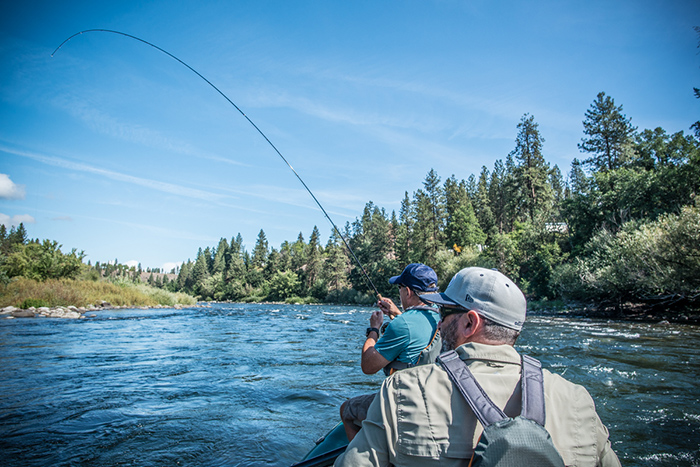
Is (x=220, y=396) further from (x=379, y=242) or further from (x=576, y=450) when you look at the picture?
(x=379, y=242)

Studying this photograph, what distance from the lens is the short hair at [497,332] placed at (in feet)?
5.90

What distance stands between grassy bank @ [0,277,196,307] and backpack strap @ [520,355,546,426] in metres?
27.1

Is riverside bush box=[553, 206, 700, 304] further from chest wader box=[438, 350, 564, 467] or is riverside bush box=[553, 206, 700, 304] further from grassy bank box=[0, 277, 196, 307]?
grassy bank box=[0, 277, 196, 307]

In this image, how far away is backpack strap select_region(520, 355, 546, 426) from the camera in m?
1.41

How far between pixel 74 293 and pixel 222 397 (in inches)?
917

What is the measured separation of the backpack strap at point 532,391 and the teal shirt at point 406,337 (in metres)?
1.56

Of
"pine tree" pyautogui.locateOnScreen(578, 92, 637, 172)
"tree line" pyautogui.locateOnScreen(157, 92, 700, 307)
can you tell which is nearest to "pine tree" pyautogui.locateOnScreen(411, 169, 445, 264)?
"tree line" pyautogui.locateOnScreen(157, 92, 700, 307)

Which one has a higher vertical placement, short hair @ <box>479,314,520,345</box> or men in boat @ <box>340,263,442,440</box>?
short hair @ <box>479,314,520,345</box>

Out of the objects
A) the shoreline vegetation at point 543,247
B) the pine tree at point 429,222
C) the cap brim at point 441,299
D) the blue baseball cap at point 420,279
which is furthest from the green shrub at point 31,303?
the pine tree at point 429,222

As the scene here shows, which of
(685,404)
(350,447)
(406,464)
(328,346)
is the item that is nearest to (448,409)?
(406,464)

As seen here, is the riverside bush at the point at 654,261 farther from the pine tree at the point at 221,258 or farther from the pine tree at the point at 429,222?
the pine tree at the point at 221,258

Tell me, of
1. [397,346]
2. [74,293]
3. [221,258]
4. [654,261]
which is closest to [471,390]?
[397,346]

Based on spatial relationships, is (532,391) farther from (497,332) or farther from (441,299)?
(441,299)

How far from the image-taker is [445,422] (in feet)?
4.77
